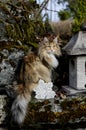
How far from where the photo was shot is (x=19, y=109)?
2723mm

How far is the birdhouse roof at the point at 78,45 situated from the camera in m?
2.83

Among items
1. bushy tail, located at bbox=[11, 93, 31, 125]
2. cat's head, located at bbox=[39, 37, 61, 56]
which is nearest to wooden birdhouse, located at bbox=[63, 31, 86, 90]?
cat's head, located at bbox=[39, 37, 61, 56]

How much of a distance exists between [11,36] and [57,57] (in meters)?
0.53

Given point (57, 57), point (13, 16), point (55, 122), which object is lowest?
point (55, 122)

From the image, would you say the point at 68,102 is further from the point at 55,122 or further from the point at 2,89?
the point at 2,89

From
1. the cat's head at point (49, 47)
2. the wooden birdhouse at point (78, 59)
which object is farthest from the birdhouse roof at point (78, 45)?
the cat's head at point (49, 47)

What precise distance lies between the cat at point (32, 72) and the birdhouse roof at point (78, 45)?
153 mm

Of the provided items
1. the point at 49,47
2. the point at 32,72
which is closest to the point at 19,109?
the point at 32,72

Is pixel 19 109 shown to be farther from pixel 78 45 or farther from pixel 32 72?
pixel 78 45

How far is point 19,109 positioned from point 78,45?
2.40ft

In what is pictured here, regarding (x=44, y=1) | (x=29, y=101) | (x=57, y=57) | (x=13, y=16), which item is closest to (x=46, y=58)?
(x=57, y=57)

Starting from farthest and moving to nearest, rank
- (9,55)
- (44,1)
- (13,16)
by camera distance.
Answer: (44,1) → (13,16) → (9,55)

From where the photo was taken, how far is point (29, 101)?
2.80 metres

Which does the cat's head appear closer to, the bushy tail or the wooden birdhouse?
the wooden birdhouse
